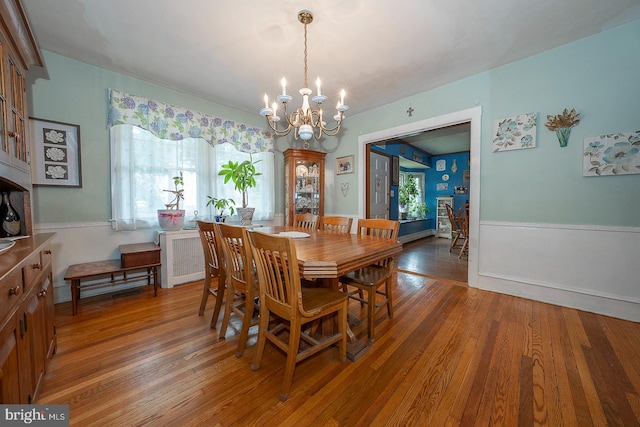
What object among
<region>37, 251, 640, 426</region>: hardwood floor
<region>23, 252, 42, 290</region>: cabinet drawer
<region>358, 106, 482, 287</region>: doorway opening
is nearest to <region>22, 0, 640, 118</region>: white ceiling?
<region>358, 106, 482, 287</region>: doorway opening

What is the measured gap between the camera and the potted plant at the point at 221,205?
3287 millimetres

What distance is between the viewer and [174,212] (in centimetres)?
289

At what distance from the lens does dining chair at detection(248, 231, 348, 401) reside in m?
1.23

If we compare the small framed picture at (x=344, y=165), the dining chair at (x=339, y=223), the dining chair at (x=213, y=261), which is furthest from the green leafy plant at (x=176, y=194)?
the small framed picture at (x=344, y=165)

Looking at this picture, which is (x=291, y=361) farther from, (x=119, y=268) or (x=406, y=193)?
(x=406, y=193)

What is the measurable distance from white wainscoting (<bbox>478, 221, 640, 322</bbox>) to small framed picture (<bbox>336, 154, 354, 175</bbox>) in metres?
2.07

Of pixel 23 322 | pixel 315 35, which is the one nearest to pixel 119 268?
pixel 23 322

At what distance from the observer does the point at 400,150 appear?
5.77 m

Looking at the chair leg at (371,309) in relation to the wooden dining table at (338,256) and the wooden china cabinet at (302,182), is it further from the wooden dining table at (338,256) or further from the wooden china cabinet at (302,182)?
the wooden china cabinet at (302,182)

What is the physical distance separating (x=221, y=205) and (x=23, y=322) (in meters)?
2.40

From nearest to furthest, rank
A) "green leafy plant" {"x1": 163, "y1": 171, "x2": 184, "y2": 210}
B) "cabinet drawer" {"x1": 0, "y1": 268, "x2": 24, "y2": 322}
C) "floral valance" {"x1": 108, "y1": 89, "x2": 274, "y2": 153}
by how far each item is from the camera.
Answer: "cabinet drawer" {"x1": 0, "y1": 268, "x2": 24, "y2": 322} < "floral valance" {"x1": 108, "y1": 89, "x2": 274, "y2": 153} < "green leafy plant" {"x1": 163, "y1": 171, "x2": 184, "y2": 210}

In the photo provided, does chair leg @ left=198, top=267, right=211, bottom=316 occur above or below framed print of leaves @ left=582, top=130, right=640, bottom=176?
below

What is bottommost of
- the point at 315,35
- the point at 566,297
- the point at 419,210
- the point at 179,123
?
the point at 566,297

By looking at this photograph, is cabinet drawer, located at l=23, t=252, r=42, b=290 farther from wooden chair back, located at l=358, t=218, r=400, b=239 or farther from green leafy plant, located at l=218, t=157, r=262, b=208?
green leafy plant, located at l=218, t=157, r=262, b=208
